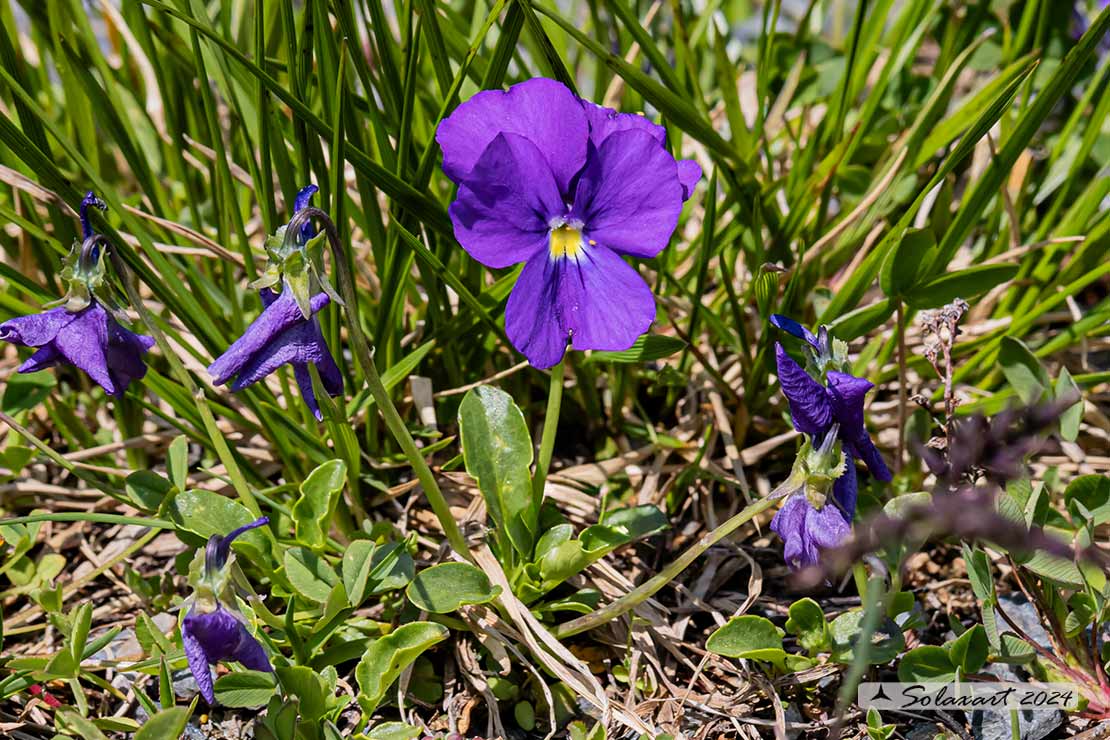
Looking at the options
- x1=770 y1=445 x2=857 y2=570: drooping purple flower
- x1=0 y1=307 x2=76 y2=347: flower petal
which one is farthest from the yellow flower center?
x1=0 y1=307 x2=76 y2=347: flower petal

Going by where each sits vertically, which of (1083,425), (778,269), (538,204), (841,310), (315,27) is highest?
(315,27)

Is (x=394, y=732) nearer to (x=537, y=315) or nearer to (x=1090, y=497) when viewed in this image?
(x=537, y=315)

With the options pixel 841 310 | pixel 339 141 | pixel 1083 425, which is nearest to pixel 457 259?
pixel 339 141

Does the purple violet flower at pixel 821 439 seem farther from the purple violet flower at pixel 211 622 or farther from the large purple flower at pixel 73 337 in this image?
the large purple flower at pixel 73 337

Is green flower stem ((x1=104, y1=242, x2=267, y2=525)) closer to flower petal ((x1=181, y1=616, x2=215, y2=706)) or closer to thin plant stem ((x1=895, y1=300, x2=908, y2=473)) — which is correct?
flower petal ((x1=181, y1=616, x2=215, y2=706))

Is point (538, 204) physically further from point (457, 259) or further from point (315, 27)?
point (457, 259)

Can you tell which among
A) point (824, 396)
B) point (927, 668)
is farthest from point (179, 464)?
point (927, 668)

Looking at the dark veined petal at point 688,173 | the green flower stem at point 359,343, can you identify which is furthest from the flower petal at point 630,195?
the green flower stem at point 359,343
